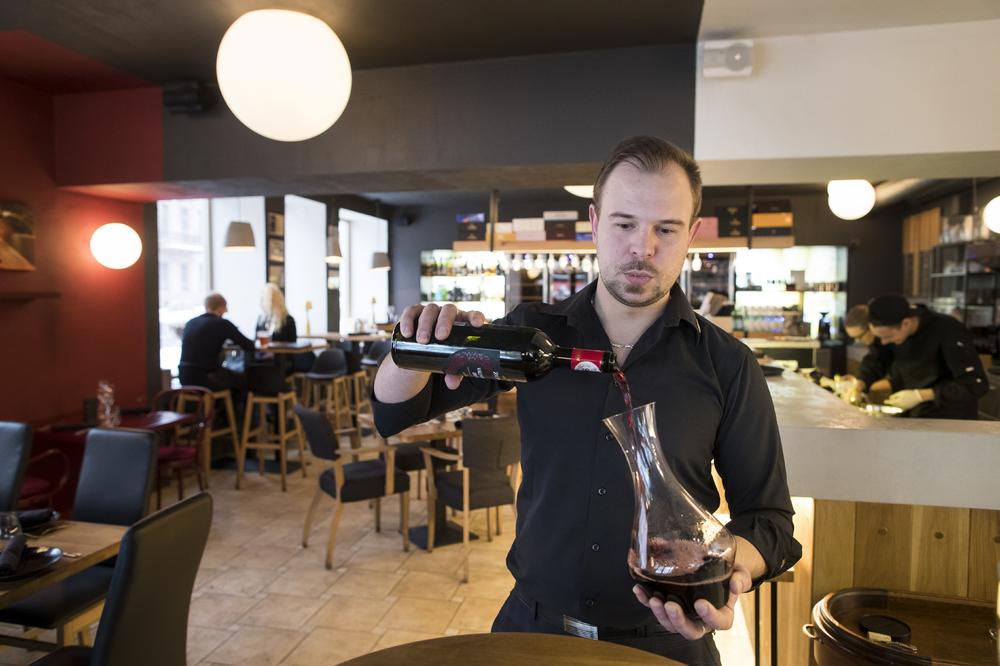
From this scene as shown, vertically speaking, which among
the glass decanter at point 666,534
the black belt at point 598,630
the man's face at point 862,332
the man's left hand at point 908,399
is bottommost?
the black belt at point 598,630

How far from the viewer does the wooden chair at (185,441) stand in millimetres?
4863

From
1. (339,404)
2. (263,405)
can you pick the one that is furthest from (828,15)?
(339,404)

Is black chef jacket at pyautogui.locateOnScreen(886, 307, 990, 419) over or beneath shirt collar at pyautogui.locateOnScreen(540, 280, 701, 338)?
beneath

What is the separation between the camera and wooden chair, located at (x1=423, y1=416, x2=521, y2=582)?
3.93 meters

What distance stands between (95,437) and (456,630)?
1.93m

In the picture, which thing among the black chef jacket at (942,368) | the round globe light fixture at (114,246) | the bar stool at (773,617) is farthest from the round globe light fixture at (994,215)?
the round globe light fixture at (114,246)

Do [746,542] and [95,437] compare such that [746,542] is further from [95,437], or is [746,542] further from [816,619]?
[95,437]

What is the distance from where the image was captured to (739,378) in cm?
128

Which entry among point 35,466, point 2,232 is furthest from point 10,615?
point 2,232

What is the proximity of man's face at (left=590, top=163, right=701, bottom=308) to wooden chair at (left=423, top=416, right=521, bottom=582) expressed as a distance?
262cm

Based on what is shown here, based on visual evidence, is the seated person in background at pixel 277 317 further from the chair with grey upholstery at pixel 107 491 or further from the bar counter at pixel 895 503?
the bar counter at pixel 895 503

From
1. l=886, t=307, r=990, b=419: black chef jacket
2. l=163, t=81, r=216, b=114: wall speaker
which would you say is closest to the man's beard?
l=886, t=307, r=990, b=419: black chef jacket

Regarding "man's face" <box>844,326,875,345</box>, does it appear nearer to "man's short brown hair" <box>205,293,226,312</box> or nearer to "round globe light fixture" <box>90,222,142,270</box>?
"man's short brown hair" <box>205,293,226,312</box>

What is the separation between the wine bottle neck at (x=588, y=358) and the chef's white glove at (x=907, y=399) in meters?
3.46
